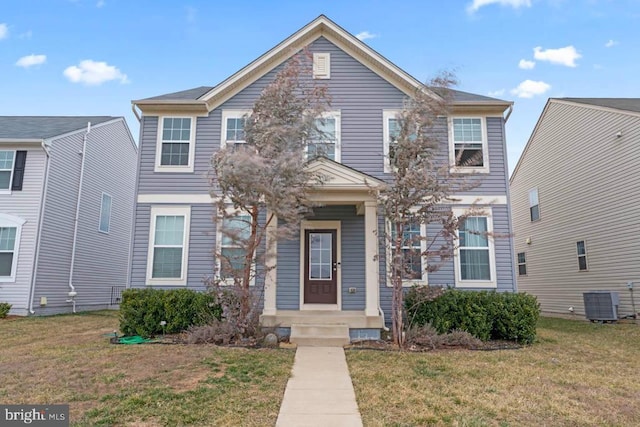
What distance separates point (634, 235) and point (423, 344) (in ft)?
27.6

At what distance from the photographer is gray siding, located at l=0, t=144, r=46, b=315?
11430mm

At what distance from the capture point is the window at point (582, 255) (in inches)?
526

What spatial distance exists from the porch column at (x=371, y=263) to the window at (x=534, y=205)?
1079 cm

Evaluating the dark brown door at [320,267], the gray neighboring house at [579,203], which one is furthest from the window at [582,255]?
the dark brown door at [320,267]

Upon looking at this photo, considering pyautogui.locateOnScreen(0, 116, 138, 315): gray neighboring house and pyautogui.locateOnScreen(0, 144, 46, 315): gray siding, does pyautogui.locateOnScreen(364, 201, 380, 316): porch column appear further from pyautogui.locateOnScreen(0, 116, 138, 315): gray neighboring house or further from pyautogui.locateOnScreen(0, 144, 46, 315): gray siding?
pyautogui.locateOnScreen(0, 144, 46, 315): gray siding

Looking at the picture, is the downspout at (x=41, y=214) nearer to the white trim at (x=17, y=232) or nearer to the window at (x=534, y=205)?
the white trim at (x=17, y=232)

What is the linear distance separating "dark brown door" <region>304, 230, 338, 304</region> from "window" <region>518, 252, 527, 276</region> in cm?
1137

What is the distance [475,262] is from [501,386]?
5022 mm

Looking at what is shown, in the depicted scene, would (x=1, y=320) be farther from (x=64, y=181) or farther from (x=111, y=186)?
(x=111, y=186)

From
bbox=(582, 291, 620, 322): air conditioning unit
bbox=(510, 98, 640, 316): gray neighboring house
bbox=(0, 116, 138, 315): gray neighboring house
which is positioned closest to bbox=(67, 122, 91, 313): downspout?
bbox=(0, 116, 138, 315): gray neighboring house

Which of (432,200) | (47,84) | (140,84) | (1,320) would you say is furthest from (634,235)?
(47,84)

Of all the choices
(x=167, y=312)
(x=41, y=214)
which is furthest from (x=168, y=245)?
(x=41, y=214)

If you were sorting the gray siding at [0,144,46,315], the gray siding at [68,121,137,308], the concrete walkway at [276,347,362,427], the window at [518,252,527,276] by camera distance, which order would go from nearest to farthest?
the concrete walkway at [276,347,362,427] → the gray siding at [0,144,46,315] → the gray siding at [68,121,137,308] → the window at [518,252,527,276]

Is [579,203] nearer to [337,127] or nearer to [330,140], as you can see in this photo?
[337,127]
